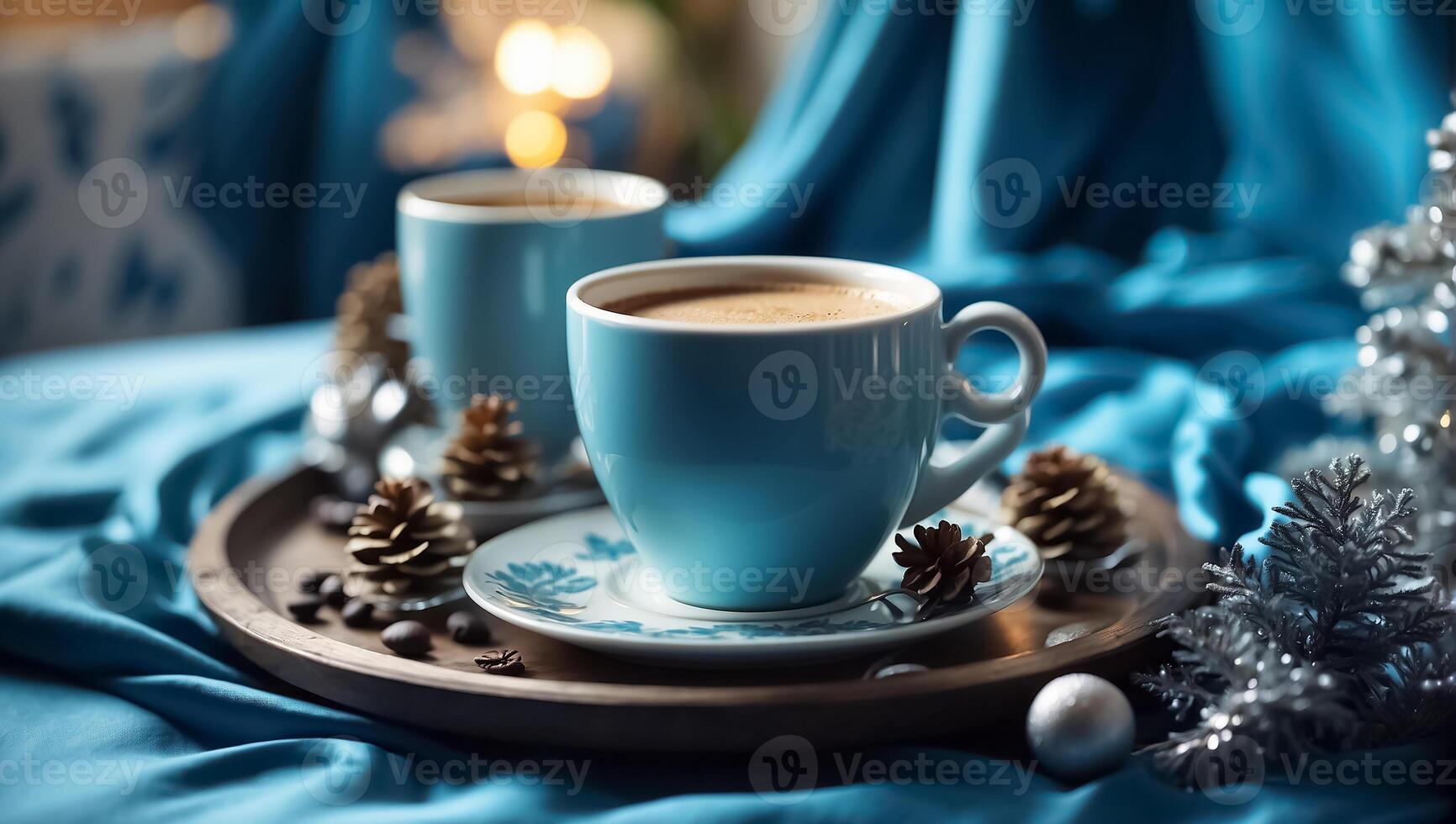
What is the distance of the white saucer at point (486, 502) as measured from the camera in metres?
0.96

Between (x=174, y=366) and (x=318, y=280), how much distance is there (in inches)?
23.1

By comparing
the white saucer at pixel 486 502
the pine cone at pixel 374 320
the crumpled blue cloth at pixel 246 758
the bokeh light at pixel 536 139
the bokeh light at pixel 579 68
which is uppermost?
the bokeh light at pixel 579 68

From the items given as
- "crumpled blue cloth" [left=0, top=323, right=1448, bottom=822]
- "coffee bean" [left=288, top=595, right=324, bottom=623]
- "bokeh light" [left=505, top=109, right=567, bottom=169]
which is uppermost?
"bokeh light" [left=505, top=109, right=567, bottom=169]

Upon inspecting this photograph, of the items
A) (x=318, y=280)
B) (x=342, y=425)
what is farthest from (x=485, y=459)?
(x=318, y=280)

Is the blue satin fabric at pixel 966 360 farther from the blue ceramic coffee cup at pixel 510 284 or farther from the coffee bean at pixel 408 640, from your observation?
the blue ceramic coffee cup at pixel 510 284

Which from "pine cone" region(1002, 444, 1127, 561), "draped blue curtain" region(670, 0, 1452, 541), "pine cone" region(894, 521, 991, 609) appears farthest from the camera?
"draped blue curtain" region(670, 0, 1452, 541)

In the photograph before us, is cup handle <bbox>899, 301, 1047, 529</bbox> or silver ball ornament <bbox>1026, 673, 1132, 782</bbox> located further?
cup handle <bbox>899, 301, 1047, 529</bbox>

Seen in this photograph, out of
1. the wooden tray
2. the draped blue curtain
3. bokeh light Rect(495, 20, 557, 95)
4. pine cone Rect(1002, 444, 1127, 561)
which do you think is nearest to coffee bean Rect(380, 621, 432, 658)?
the wooden tray

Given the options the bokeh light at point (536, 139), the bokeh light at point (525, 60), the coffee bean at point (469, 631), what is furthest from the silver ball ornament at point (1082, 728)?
the bokeh light at point (525, 60)

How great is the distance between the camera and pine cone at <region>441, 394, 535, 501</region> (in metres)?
0.96

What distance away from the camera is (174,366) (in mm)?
1487

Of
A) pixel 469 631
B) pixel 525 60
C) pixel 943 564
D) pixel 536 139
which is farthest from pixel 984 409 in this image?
pixel 525 60

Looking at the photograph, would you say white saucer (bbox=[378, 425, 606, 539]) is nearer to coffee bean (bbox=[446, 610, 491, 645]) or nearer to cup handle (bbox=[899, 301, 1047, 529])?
coffee bean (bbox=[446, 610, 491, 645])

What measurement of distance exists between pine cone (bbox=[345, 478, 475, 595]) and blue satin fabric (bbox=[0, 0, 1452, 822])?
0.09 metres
